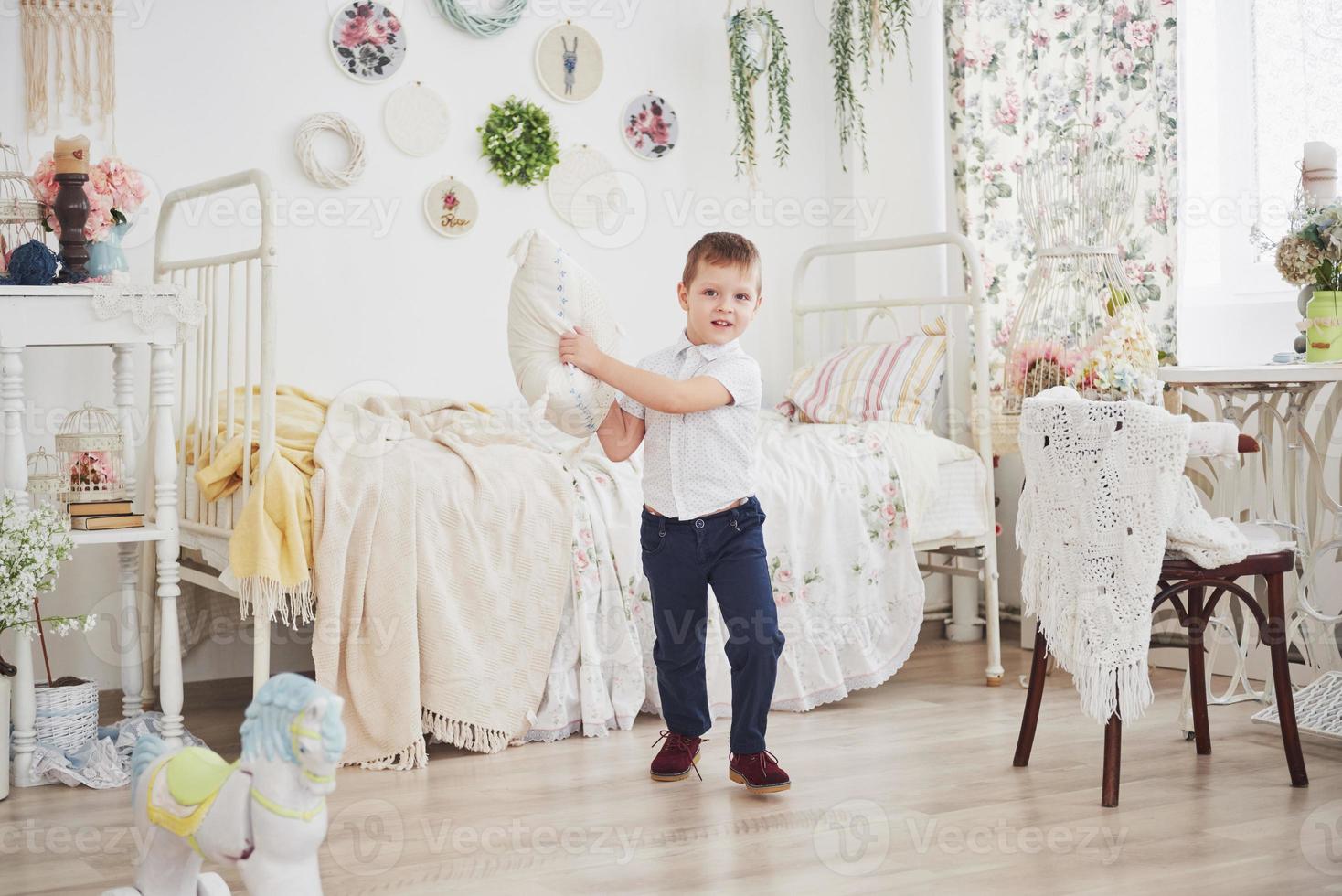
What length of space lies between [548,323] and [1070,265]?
1.69m

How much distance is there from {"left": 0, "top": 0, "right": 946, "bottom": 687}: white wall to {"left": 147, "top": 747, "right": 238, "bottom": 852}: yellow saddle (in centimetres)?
197

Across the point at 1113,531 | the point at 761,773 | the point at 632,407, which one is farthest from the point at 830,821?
the point at 632,407

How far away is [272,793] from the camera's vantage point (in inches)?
52.1

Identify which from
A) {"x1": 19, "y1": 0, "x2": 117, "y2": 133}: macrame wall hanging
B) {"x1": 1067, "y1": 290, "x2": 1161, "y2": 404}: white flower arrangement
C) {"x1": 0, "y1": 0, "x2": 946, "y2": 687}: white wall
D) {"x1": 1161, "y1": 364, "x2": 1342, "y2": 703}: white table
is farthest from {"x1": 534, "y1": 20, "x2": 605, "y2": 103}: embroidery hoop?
{"x1": 1161, "y1": 364, "x2": 1342, "y2": 703}: white table

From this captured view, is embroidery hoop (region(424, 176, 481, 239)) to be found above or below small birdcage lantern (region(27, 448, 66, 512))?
above

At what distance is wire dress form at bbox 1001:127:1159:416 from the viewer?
3240mm

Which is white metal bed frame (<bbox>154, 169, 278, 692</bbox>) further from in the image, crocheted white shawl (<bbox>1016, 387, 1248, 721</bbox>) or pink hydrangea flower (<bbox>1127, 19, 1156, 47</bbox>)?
pink hydrangea flower (<bbox>1127, 19, 1156, 47</bbox>)

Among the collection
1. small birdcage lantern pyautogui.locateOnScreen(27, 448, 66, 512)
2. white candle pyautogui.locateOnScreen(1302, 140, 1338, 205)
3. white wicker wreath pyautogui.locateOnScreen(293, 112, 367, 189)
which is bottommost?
small birdcage lantern pyautogui.locateOnScreen(27, 448, 66, 512)

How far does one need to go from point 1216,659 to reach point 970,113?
5.23 ft

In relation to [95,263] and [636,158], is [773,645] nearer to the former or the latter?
[95,263]

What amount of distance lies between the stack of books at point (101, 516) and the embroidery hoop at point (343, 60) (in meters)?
1.48

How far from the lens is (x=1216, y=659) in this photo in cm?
340

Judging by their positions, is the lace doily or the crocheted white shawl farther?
the lace doily

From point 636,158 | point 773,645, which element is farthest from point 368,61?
point 773,645
